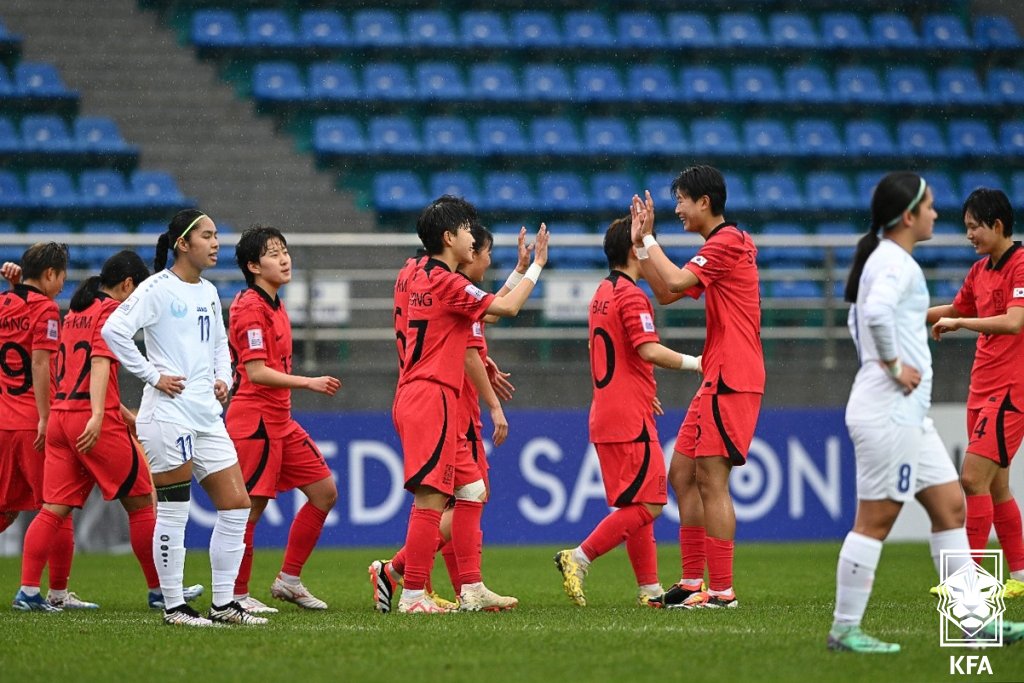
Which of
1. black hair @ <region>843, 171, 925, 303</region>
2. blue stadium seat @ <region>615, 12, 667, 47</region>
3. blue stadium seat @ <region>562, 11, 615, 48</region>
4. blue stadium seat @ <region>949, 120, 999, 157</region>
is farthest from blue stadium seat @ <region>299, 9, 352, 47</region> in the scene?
black hair @ <region>843, 171, 925, 303</region>

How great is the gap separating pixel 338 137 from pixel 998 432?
11.7 metres

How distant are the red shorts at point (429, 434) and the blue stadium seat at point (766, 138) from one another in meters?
12.2

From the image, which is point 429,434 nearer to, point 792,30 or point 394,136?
point 394,136

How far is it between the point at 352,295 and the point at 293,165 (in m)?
4.33

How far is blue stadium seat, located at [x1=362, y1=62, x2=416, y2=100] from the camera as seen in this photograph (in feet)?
60.1

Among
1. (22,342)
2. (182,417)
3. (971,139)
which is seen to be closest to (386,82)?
(971,139)

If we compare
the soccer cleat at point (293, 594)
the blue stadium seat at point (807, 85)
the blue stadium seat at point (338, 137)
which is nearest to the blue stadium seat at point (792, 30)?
the blue stadium seat at point (807, 85)

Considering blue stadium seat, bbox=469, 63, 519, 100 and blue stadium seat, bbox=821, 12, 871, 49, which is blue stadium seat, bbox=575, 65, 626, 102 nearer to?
blue stadium seat, bbox=469, 63, 519, 100

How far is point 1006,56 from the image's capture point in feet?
65.2

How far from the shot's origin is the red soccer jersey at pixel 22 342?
26.9 feet

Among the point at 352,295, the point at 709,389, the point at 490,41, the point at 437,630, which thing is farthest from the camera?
the point at 490,41

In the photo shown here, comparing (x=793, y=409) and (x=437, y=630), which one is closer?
(x=437, y=630)

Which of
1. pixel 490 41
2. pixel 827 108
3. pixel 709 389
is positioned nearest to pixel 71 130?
pixel 490 41

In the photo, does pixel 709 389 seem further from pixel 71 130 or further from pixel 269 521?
pixel 71 130
